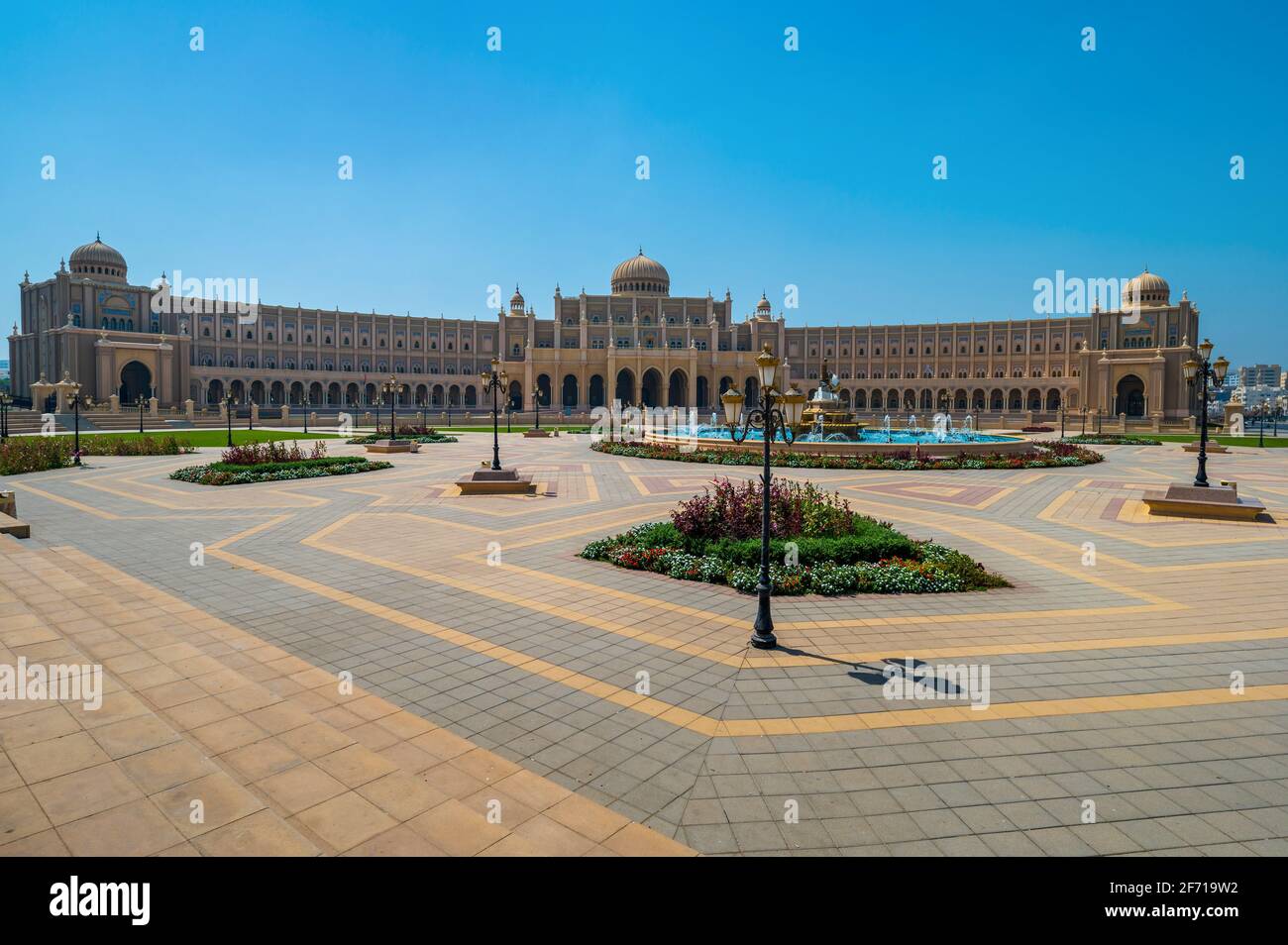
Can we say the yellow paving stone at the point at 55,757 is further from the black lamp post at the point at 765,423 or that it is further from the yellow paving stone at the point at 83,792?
the black lamp post at the point at 765,423

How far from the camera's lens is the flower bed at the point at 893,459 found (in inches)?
1016

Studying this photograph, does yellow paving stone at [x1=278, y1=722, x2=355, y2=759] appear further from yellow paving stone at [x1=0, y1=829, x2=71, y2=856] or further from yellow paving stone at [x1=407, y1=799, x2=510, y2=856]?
yellow paving stone at [x1=0, y1=829, x2=71, y2=856]

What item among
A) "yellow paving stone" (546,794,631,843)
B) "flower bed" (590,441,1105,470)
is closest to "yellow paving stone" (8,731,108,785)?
"yellow paving stone" (546,794,631,843)

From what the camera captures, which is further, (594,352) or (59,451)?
(594,352)

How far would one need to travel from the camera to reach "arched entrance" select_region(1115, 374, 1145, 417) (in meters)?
74.0

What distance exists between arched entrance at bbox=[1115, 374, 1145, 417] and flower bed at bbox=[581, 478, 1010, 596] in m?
77.4

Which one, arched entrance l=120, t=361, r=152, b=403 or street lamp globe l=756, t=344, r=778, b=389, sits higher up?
arched entrance l=120, t=361, r=152, b=403

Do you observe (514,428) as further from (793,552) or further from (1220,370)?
(793,552)

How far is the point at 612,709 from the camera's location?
5773mm

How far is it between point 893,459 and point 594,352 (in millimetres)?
60206

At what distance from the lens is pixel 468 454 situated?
31.8m

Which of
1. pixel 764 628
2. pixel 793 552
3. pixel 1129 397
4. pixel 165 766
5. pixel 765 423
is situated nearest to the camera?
pixel 165 766

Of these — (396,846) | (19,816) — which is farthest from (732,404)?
(19,816)
